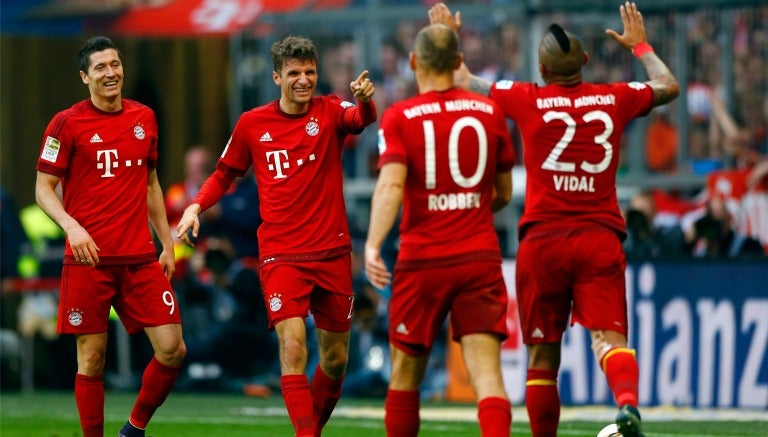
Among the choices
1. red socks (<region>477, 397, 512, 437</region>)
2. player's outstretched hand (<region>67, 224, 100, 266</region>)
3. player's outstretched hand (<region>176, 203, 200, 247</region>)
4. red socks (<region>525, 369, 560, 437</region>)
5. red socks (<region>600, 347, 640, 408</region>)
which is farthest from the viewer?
player's outstretched hand (<region>67, 224, 100, 266</region>)

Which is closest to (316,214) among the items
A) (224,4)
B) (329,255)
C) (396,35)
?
(329,255)

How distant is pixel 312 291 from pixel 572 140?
1.90m

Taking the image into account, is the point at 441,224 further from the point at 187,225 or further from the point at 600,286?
the point at 187,225

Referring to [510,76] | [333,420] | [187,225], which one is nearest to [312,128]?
[187,225]

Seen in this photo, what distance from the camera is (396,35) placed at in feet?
66.5

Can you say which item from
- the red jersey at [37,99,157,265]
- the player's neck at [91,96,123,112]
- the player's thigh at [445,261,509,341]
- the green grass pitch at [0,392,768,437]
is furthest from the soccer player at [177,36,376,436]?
the green grass pitch at [0,392,768,437]

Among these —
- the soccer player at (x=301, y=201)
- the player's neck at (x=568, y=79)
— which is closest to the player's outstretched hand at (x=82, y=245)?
the soccer player at (x=301, y=201)

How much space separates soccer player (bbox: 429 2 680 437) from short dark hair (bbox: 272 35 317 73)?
1.21m

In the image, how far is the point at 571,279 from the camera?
32.3ft

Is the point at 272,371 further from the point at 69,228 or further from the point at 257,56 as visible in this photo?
the point at 69,228

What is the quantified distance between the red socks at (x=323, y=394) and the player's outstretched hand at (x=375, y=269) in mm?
2206

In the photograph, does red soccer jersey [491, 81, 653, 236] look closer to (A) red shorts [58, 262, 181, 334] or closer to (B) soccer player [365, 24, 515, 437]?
(B) soccer player [365, 24, 515, 437]

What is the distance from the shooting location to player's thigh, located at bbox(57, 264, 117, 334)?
10711 mm

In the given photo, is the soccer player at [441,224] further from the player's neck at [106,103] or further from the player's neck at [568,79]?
the player's neck at [106,103]
